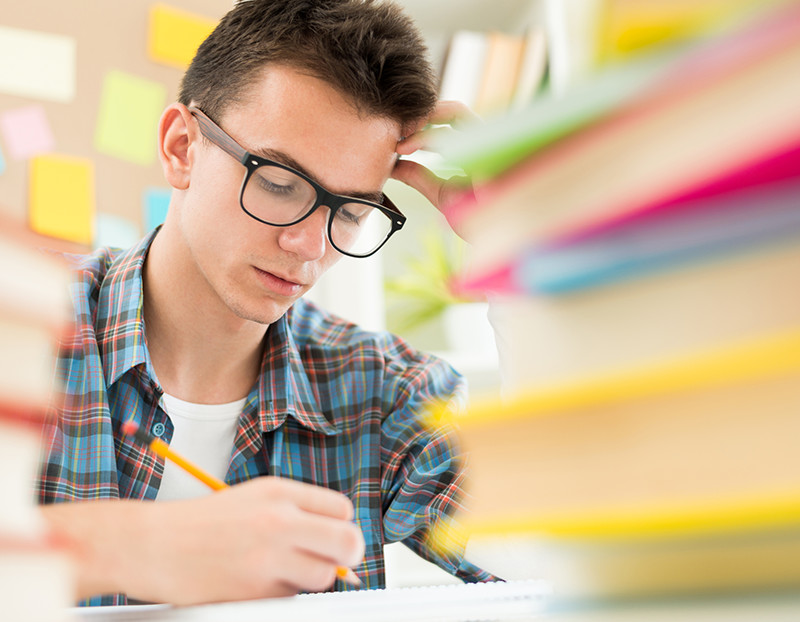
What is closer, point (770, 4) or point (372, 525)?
point (770, 4)

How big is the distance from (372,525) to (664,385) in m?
1.02

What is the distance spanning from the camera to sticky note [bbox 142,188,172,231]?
160cm

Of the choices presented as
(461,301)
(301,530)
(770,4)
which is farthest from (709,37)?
(461,301)

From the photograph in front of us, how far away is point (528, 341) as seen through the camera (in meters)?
0.24

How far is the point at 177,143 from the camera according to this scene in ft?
3.84

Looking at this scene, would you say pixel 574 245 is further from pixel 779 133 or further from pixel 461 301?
pixel 461 301

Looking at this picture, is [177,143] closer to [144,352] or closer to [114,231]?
[144,352]

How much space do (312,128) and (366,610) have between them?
2.47 ft

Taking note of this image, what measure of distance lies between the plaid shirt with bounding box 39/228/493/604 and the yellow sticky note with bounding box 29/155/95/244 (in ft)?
0.86

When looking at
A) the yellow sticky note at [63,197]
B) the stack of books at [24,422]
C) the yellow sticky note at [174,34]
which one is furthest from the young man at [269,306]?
the stack of books at [24,422]

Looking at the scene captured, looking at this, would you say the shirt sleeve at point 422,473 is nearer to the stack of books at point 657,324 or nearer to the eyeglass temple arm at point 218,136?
the eyeglass temple arm at point 218,136

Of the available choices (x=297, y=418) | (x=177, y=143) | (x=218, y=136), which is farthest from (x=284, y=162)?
(x=297, y=418)

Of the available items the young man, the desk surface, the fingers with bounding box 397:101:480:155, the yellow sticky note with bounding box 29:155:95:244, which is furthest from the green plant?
the desk surface

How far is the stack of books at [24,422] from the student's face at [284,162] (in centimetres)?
78
